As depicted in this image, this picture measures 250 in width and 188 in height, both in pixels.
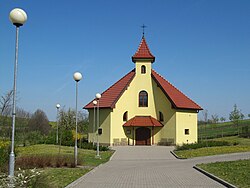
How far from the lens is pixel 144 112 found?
129 ft

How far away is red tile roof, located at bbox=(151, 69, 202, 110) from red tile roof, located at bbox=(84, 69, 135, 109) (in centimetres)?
322

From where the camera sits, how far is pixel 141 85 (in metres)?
39.7

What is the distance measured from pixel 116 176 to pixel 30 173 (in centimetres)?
589

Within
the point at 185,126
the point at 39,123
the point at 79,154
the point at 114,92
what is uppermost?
the point at 114,92

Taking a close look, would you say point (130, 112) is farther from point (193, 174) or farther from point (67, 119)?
point (193, 174)

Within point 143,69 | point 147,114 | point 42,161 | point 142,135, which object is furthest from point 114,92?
point 42,161

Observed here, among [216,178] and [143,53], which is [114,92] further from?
[216,178]

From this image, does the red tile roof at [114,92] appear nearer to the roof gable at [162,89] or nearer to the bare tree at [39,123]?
the roof gable at [162,89]

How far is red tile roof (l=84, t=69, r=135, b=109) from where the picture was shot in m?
37.5

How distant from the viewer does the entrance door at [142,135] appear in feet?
127

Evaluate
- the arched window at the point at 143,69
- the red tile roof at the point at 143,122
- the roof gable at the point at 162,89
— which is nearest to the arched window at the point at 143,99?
the red tile roof at the point at 143,122

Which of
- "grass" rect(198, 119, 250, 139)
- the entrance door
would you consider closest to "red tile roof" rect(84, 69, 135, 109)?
the entrance door

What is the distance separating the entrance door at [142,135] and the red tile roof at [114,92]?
491 cm

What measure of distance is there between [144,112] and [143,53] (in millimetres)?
7563
